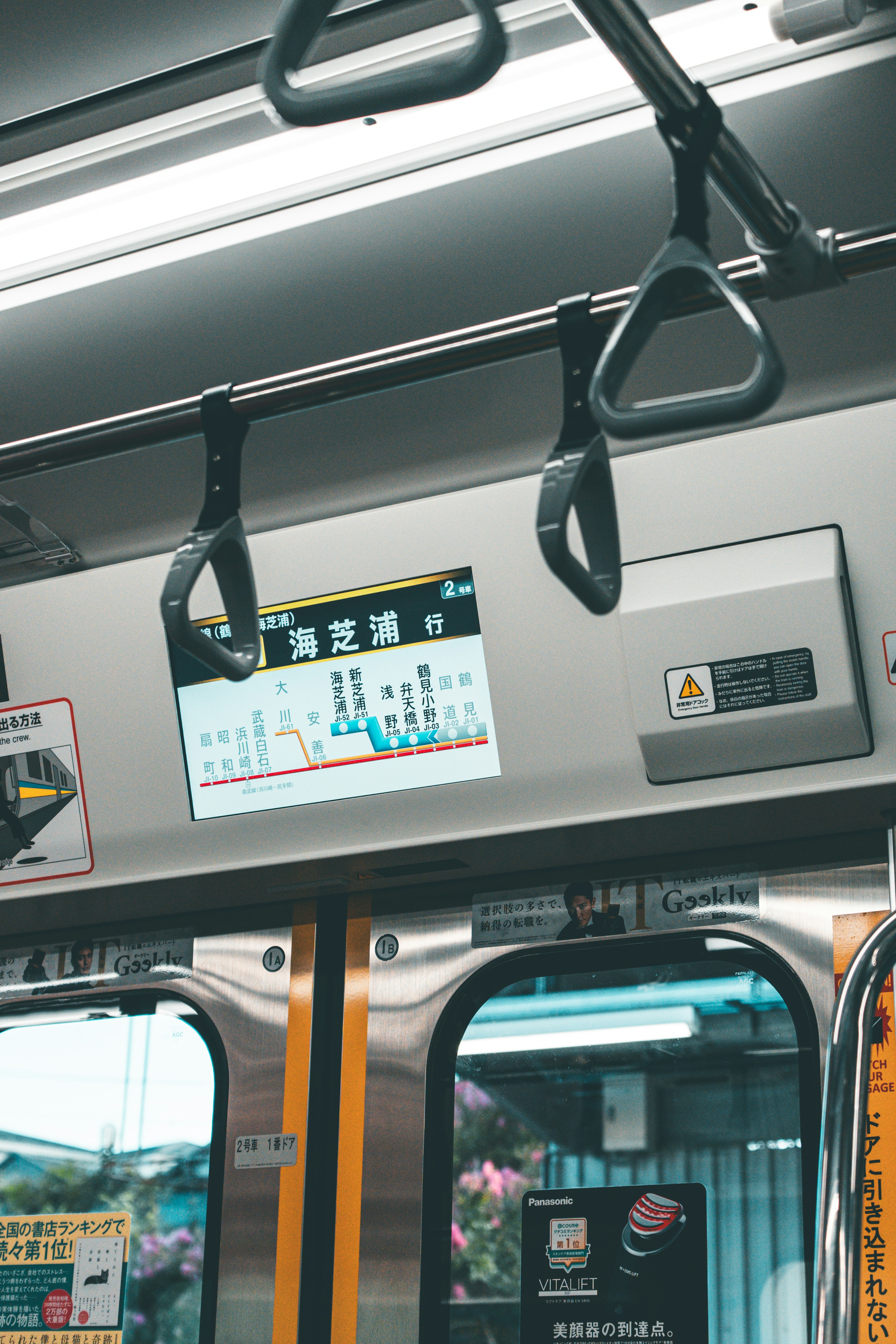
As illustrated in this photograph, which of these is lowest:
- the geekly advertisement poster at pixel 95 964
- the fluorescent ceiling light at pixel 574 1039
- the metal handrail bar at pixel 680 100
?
the fluorescent ceiling light at pixel 574 1039

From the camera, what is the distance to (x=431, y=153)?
6.22 ft

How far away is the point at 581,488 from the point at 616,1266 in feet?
5.74

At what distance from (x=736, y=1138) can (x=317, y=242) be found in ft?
5.57

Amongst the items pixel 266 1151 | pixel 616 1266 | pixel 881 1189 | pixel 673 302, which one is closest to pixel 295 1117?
pixel 266 1151

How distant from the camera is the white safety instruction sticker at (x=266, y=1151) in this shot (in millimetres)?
2715

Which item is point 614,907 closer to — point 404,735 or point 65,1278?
→ point 404,735

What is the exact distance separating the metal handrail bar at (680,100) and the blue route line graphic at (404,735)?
1381 millimetres

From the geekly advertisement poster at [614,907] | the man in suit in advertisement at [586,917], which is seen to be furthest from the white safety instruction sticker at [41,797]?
the man in suit in advertisement at [586,917]

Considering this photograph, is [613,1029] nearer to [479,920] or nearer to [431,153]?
[479,920]

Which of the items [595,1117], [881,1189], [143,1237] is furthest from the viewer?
[143,1237]

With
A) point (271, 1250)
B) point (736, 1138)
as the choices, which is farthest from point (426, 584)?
point (271, 1250)

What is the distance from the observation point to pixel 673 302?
113cm

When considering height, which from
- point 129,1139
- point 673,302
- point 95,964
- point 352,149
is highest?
point 352,149

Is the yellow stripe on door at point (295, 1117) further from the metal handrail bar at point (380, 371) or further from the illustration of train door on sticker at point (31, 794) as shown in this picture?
the metal handrail bar at point (380, 371)
